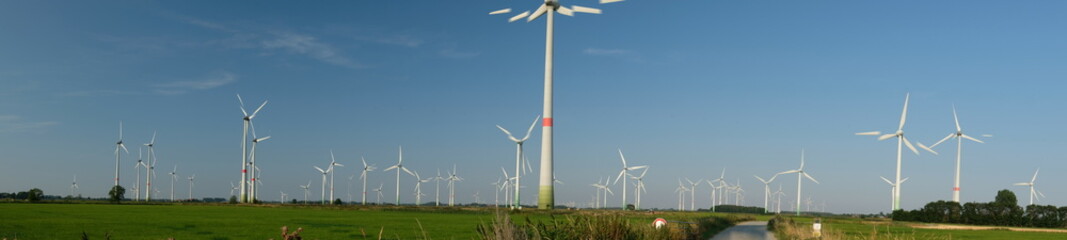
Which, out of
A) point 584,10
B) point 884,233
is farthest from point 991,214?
point 884,233

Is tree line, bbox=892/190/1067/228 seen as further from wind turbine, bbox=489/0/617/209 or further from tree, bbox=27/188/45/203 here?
tree, bbox=27/188/45/203

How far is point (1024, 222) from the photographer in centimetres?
11444

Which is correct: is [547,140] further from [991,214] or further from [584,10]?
[991,214]

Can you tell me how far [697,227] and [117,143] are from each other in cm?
12949

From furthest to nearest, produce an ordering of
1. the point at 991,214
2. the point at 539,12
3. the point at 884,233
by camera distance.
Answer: the point at 991,214 < the point at 539,12 < the point at 884,233

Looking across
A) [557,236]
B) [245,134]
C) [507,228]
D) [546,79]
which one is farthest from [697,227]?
[245,134]

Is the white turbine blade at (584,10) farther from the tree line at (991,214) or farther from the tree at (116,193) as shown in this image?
the tree at (116,193)

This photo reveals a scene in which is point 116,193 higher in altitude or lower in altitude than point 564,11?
lower

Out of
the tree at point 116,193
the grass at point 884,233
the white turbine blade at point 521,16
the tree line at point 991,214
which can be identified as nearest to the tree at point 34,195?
the tree at point 116,193

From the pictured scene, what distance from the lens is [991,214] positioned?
114 m

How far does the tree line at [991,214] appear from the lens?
373ft

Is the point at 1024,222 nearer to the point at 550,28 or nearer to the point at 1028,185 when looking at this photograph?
the point at 1028,185

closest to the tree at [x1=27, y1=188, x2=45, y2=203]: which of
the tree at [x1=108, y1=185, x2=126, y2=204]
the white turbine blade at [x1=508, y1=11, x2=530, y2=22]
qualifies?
the tree at [x1=108, y1=185, x2=126, y2=204]

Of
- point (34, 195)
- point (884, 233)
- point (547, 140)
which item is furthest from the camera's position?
point (34, 195)
